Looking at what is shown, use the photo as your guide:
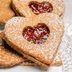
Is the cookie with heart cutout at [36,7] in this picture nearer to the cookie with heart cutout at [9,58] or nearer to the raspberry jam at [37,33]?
the raspberry jam at [37,33]

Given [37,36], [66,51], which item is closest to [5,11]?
[37,36]

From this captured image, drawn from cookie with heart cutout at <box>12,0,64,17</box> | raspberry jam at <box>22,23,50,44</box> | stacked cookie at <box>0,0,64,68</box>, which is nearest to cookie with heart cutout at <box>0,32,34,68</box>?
stacked cookie at <box>0,0,64,68</box>

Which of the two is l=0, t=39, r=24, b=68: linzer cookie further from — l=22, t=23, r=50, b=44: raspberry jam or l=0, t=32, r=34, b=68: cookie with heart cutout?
l=22, t=23, r=50, b=44: raspberry jam

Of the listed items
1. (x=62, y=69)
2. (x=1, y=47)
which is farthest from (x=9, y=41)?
(x=62, y=69)

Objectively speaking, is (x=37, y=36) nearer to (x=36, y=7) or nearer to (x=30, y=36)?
(x=30, y=36)

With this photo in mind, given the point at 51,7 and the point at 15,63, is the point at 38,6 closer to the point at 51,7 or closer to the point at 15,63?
the point at 51,7

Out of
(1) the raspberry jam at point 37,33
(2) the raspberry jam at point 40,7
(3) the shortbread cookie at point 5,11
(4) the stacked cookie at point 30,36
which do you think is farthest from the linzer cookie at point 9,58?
(2) the raspberry jam at point 40,7

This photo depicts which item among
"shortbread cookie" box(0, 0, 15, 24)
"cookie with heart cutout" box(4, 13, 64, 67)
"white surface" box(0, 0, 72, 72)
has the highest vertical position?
"shortbread cookie" box(0, 0, 15, 24)
